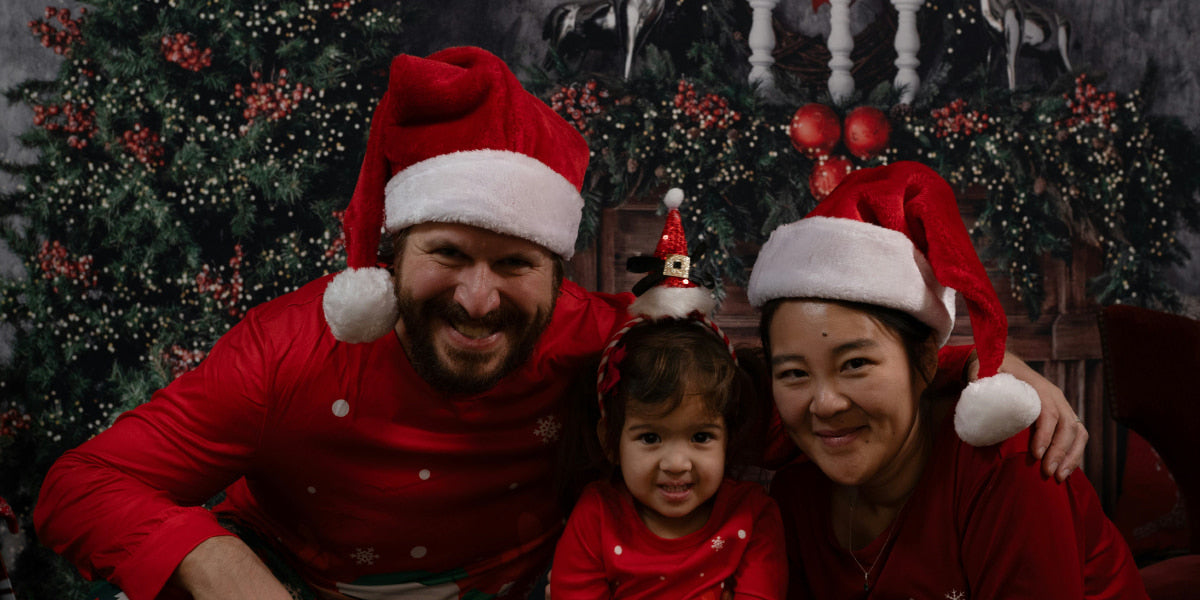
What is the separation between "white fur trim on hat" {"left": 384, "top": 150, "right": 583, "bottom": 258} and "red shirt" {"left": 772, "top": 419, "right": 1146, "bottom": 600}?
84 centimetres

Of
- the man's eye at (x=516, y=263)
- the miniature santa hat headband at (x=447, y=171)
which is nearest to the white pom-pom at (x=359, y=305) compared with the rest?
the miniature santa hat headband at (x=447, y=171)

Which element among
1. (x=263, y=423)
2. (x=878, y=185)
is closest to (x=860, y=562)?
(x=878, y=185)

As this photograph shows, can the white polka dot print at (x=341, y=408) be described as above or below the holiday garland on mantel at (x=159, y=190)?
below

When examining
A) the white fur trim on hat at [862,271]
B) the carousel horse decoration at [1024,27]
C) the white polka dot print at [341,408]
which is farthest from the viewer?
the carousel horse decoration at [1024,27]

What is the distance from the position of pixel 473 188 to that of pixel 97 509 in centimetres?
88

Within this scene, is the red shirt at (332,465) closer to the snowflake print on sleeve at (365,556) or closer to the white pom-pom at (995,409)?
the snowflake print on sleeve at (365,556)

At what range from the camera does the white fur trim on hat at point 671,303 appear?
1734 mm

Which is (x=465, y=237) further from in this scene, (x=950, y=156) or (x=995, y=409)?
(x=950, y=156)

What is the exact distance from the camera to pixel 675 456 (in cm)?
161

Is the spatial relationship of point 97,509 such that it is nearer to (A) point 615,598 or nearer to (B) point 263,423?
(B) point 263,423

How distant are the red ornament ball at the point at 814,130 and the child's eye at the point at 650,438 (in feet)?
4.18

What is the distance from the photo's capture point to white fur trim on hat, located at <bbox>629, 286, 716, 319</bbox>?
173 centimetres

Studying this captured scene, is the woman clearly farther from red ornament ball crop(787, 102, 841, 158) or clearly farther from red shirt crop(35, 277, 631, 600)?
red ornament ball crop(787, 102, 841, 158)

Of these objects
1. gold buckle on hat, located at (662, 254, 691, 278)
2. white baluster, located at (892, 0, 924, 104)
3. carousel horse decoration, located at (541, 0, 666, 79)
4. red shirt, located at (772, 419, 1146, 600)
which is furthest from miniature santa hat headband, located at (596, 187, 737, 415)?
white baluster, located at (892, 0, 924, 104)
